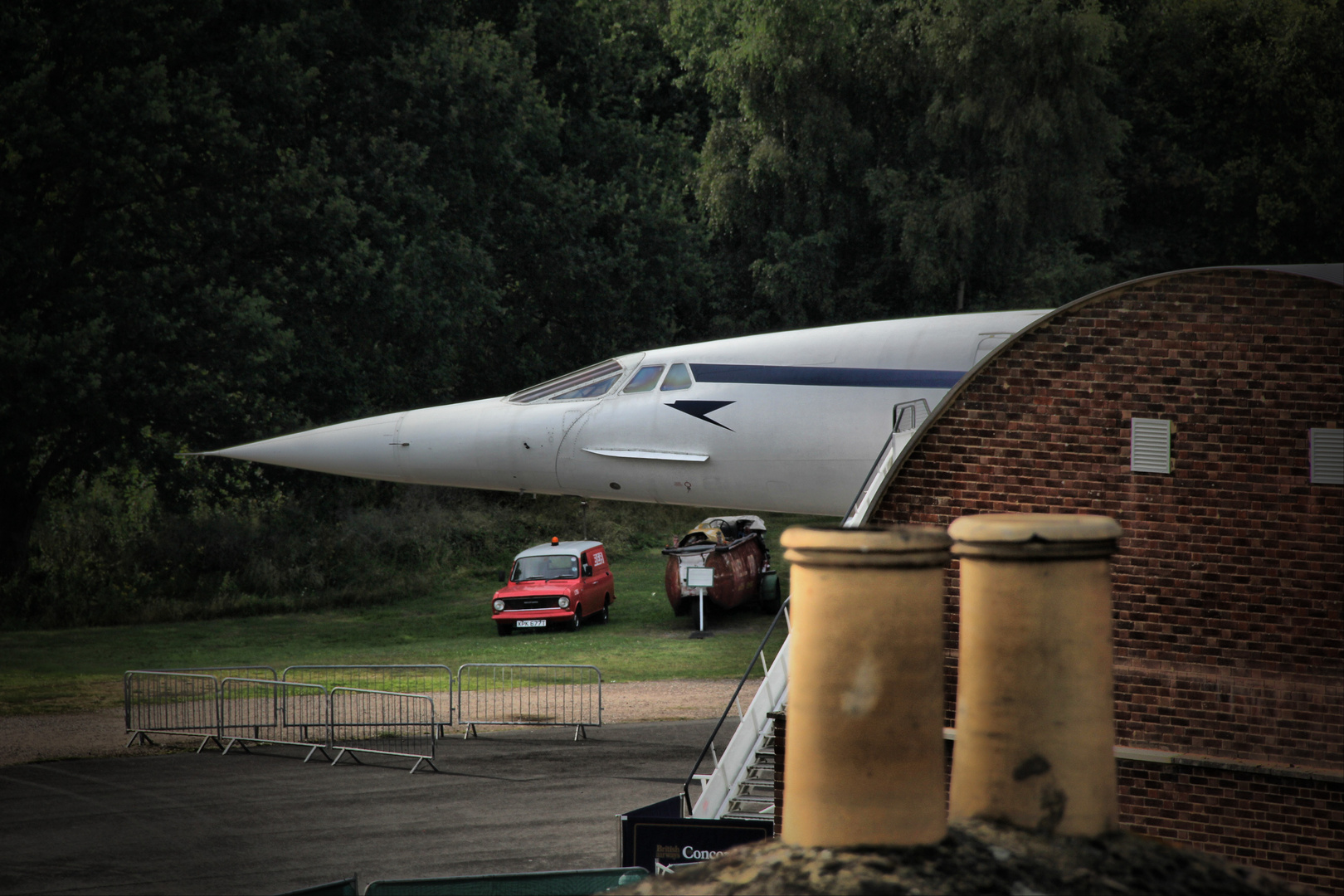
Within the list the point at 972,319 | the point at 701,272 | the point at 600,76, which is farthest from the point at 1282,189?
the point at 972,319

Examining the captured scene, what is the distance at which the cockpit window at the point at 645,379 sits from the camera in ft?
38.3

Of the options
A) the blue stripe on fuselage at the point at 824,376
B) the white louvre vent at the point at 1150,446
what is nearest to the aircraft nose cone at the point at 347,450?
the blue stripe on fuselage at the point at 824,376

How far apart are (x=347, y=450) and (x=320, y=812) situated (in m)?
3.88

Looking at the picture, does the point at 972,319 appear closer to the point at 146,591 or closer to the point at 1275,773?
the point at 1275,773

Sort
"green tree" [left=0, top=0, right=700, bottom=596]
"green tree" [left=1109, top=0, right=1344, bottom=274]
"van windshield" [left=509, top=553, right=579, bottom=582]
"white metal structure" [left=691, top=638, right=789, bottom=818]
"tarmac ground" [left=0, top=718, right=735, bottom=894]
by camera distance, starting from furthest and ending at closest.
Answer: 1. "green tree" [left=1109, top=0, right=1344, bottom=274]
2. "green tree" [left=0, top=0, right=700, bottom=596]
3. "van windshield" [left=509, top=553, right=579, bottom=582]
4. "tarmac ground" [left=0, top=718, right=735, bottom=894]
5. "white metal structure" [left=691, top=638, right=789, bottom=818]

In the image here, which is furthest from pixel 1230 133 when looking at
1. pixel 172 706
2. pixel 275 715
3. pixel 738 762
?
pixel 738 762

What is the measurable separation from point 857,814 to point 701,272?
Answer: 35.9 metres

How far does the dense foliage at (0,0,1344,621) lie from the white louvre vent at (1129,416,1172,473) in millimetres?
22227

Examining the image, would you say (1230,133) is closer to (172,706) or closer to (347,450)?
(347,450)

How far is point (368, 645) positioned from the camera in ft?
76.0

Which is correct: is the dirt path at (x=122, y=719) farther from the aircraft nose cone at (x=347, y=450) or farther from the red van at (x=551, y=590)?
the aircraft nose cone at (x=347, y=450)

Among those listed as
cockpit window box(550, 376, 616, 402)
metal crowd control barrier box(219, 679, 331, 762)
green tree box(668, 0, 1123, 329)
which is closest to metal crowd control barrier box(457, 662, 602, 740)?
metal crowd control barrier box(219, 679, 331, 762)

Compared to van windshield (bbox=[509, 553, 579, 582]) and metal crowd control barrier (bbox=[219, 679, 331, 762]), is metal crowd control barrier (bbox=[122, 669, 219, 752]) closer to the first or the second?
metal crowd control barrier (bbox=[219, 679, 331, 762])

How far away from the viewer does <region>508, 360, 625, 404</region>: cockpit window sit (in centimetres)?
1204
